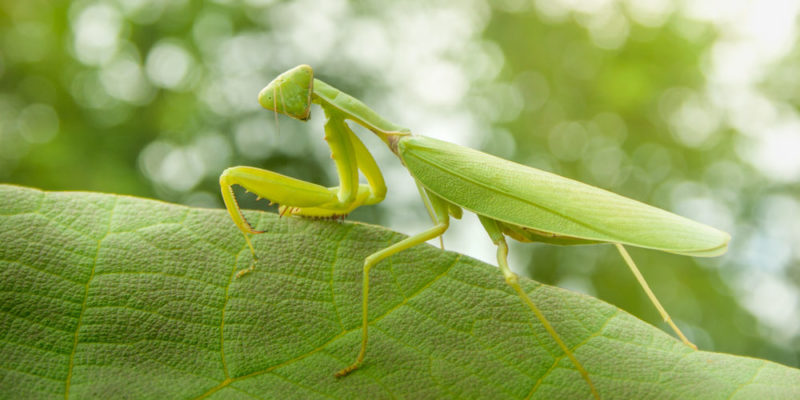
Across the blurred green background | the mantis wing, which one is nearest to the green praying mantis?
the mantis wing

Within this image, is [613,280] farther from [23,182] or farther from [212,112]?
[23,182]

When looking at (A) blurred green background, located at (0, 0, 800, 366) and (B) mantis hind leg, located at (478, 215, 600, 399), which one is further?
(A) blurred green background, located at (0, 0, 800, 366)

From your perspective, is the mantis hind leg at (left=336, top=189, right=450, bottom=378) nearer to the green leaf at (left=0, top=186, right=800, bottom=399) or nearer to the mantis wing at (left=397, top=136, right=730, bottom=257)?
the green leaf at (left=0, top=186, right=800, bottom=399)

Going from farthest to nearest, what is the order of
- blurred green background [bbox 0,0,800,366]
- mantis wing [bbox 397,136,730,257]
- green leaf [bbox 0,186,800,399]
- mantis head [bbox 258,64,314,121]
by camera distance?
blurred green background [bbox 0,0,800,366], mantis head [bbox 258,64,314,121], mantis wing [bbox 397,136,730,257], green leaf [bbox 0,186,800,399]

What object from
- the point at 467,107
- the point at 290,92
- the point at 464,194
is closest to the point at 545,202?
the point at 464,194

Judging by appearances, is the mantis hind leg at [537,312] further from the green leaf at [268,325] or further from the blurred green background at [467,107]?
the blurred green background at [467,107]

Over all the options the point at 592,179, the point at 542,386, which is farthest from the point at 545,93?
the point at 542,386

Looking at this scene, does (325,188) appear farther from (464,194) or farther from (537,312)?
(537,312)
